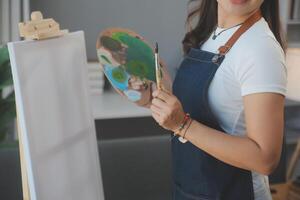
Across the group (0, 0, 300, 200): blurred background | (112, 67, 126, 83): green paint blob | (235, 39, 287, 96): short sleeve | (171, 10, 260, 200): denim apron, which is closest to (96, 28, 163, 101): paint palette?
(112, 67, 126, 83): green paint blob

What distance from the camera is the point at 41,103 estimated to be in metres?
1.12

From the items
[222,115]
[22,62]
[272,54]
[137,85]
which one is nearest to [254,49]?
[272,54]

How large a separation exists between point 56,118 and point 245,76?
0.54 m

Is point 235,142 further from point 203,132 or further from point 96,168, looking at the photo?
point 96,168

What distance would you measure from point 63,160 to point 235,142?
524 millimetres

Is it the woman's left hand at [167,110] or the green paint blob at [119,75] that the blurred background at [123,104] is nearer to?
the green paint blob at [119,75]

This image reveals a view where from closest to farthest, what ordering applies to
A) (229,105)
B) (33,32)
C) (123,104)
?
1. (229,105)
2. (33,32)
3. (123,104)

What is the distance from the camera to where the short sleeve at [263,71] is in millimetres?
875

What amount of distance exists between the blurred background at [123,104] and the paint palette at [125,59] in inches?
27.7

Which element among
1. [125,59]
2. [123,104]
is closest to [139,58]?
[125,59]

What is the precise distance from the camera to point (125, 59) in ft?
3.79

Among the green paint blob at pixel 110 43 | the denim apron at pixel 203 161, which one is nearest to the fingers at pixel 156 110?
the denim apron at pixel 203 161

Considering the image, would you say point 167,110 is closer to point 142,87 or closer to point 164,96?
point 164,96

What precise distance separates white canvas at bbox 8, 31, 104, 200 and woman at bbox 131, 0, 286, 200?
0.74 ft
